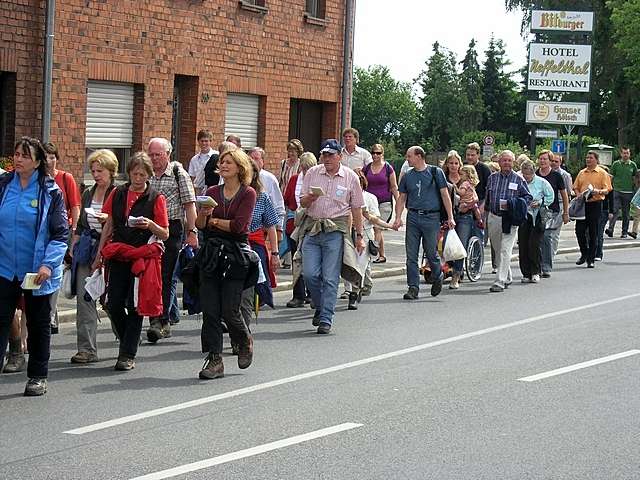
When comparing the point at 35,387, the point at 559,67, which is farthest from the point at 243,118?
the point at 559,67

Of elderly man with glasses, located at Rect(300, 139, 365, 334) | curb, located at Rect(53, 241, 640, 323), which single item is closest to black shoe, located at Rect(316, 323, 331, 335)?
elderly man with glasses, located at Rect(300, 139, 365, 334)

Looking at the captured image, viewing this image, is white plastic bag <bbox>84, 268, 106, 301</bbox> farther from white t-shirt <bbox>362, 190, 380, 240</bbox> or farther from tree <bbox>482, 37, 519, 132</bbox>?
tree <bbox>482, 37, 519, 132</bbox>

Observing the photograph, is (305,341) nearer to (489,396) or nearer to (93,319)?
(93,319)

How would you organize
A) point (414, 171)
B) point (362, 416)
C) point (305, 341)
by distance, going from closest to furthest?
point (362, 416) → point (305, 341) → point (414, 171)

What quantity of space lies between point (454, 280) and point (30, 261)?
9593 mm

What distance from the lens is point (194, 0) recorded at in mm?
23250

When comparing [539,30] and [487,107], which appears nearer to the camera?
[539,30]

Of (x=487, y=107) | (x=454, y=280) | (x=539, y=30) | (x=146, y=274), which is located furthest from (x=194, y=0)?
(x=487, y=107)

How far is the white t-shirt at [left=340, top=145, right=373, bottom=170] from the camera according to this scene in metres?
20.5

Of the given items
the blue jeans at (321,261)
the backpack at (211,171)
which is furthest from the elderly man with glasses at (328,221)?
the backpack at (211,171)

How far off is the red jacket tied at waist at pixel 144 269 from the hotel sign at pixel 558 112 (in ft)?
137

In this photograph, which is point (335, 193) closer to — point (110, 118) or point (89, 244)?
point (89, 244)

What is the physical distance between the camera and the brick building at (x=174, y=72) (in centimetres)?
2009

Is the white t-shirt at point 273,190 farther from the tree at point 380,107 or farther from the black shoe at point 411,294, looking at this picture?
the tree at point 380,107
